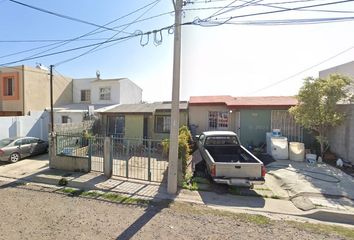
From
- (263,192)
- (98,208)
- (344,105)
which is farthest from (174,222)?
(344,105)

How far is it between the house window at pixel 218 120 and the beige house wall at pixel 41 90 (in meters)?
15.5

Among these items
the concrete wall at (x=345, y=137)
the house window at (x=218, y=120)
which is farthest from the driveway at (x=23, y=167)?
the concrete wall at (x=345, y=137)

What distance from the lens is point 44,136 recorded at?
60.6 ft

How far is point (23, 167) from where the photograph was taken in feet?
37.2

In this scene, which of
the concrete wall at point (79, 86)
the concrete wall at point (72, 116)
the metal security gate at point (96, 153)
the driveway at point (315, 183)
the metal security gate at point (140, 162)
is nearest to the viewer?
the driveway at point (315, 183)

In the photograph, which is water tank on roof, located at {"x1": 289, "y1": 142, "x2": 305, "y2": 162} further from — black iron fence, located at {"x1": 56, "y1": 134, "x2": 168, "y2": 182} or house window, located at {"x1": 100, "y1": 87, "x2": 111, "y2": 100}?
house window, located at {"x1": 100, "y1": 87, "x2": 111, "y2": 100}

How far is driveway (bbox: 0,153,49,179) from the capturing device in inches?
402

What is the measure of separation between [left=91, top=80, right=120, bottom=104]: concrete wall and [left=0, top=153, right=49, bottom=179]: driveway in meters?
8.74

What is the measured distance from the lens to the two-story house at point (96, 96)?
63.1 feet

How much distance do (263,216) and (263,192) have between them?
1940 mm

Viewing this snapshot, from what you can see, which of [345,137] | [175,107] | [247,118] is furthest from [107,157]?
[345,137]

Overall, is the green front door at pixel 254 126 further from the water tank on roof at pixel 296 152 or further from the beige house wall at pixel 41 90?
the beige house wall at pixel 41 90

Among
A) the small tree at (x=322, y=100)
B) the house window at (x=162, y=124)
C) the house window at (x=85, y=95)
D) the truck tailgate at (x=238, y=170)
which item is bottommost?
the truck tailgate at (x=238, y=170)

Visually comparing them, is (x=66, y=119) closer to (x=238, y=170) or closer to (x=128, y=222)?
(x=128, y=222)
